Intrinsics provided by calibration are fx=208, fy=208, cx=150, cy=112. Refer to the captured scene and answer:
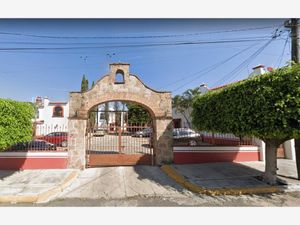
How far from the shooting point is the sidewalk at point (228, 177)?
700 cm

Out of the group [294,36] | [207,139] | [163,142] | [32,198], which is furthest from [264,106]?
[207,139]

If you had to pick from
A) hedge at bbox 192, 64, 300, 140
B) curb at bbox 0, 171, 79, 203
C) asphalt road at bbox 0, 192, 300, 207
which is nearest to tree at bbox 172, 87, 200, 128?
hedge at bbox 192, 64, 300, 140

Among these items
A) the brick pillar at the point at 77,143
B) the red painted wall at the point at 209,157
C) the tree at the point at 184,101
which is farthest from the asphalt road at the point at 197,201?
the tree at the point at 184,101

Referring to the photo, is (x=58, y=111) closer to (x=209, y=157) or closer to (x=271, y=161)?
(x=209, y=157)

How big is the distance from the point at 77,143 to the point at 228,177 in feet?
22.7

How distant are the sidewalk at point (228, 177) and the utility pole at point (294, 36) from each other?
15.8ft

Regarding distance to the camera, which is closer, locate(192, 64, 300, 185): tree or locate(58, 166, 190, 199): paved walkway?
locate(192, 64, 300, 185): tree

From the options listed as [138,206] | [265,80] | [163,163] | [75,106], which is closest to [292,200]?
[265,80]

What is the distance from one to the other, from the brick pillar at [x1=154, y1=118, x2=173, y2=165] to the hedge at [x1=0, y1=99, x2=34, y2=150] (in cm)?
565

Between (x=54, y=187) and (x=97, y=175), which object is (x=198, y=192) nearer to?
(x=97, y=175)

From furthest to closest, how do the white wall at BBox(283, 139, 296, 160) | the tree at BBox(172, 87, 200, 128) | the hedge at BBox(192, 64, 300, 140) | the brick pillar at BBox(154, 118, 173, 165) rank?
1. the tree at BBox(172, 87, 200, 128)
2. the white wall at BBox(283, 139, 296, 160)
3. the brick pillar at BBox(154, 118, 173, 165)
4. the hedge at BBox(192, 64, 300, 140)

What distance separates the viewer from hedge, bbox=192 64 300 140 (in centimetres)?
566

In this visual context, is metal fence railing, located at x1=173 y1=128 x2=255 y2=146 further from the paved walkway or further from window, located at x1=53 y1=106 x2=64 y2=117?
window, located at x1=53 y1=106 x2=64 y2=117

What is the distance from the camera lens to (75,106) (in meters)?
10.1
